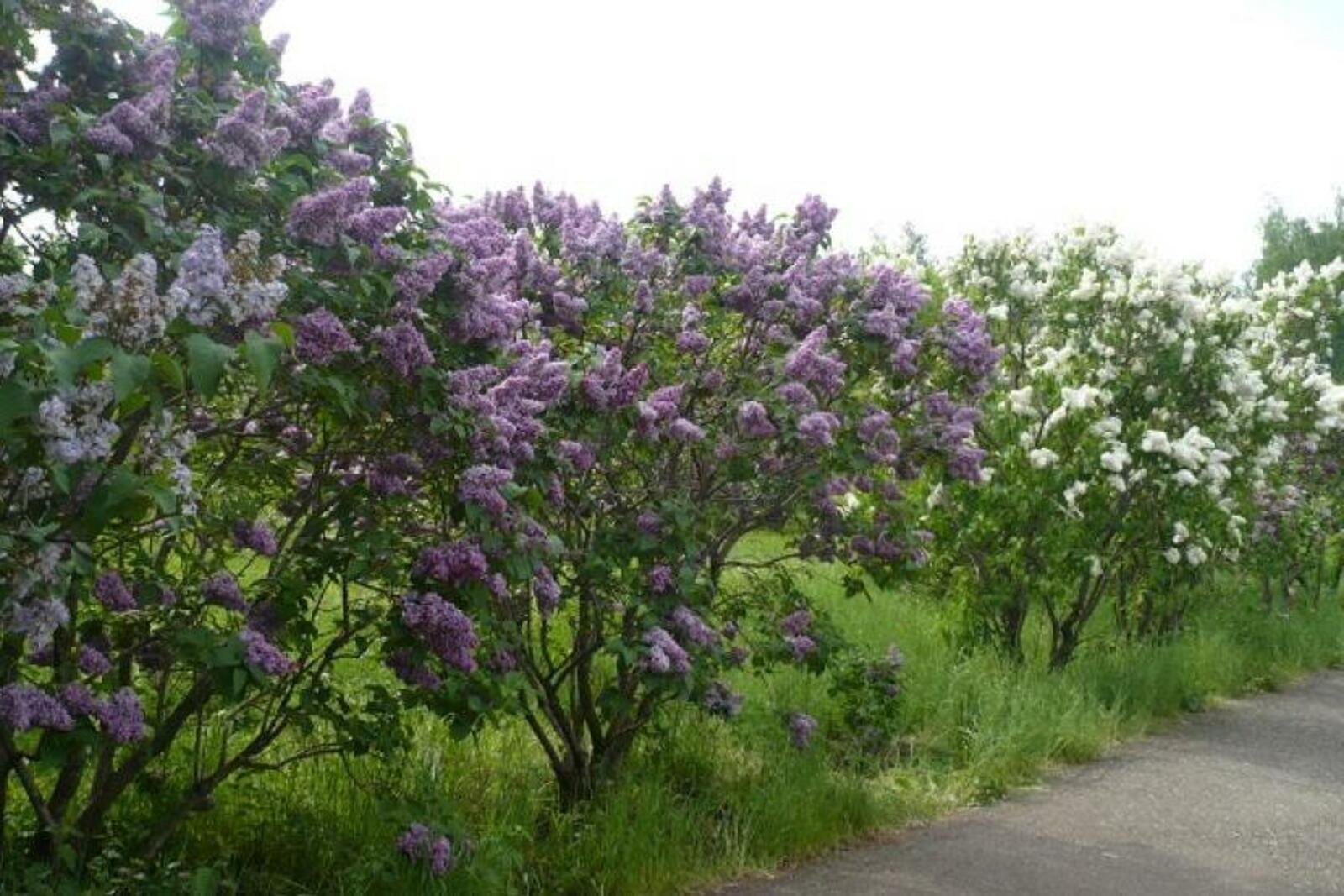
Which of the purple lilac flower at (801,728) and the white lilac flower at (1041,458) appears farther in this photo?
the white lilac flower at (1041,458)

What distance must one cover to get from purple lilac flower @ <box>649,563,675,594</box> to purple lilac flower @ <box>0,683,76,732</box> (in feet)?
6.49

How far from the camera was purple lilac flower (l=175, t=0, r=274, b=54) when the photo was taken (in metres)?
3.44

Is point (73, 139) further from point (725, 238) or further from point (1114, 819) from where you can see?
point (1114, 819)

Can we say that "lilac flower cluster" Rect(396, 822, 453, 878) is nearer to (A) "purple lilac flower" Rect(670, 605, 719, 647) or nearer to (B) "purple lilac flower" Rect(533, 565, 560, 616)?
(B) "purple lilac flower" Rect(533, 565, 560, 616)

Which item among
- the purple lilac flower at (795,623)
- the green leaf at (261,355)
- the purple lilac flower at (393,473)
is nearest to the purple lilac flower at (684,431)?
the purple lilac flower at (795,623)

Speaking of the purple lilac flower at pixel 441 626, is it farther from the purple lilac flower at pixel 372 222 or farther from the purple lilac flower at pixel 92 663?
the purple lilac flower at pixel 372 222

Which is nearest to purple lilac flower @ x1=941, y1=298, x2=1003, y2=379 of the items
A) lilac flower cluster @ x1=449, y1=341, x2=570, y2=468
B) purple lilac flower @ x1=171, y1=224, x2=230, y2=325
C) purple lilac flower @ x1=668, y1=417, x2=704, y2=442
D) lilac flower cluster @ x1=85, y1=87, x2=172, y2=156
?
purple lilac flower @ x1=668, y1=417, x2=704, y2=442

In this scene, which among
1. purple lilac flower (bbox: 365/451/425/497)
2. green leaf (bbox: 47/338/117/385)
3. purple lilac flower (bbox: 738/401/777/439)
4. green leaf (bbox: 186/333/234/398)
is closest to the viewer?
green leaf (bbox: 47/338/117/385)

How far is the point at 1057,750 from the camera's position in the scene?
702cm

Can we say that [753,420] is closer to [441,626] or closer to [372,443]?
[372,443]

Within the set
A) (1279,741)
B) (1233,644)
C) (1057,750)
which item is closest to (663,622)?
(1057,750)

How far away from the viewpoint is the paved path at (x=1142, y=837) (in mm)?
4988

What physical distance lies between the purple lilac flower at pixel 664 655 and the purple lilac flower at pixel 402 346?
4.52 ft

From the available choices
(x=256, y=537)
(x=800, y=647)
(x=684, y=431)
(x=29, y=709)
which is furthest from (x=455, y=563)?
(x=800, y=647)
